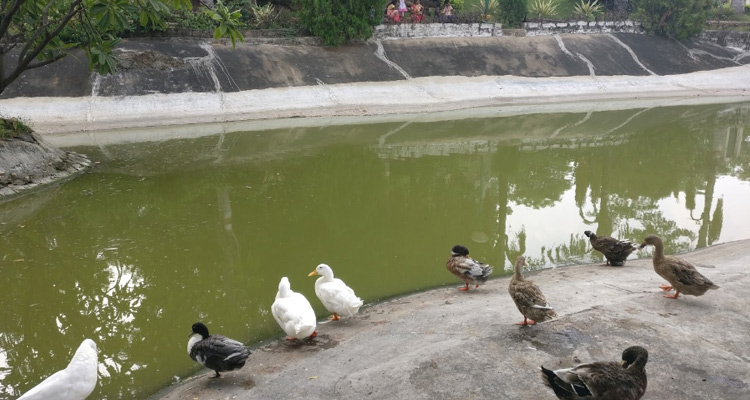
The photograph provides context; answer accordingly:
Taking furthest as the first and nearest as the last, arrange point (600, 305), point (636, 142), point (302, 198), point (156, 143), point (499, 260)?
point (636, 142) → point (156, 143) → point (302, 198) → point (499, 260) → point (600, 305)

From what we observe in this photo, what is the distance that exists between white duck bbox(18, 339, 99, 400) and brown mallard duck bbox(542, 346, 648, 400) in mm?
4173

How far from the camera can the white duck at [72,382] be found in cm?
551

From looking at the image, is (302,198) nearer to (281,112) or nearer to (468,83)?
(281,112)

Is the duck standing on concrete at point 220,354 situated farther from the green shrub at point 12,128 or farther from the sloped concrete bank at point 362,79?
the sloped concrete bank at point 362,79

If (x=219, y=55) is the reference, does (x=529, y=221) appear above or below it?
below

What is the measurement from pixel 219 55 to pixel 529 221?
18469mm

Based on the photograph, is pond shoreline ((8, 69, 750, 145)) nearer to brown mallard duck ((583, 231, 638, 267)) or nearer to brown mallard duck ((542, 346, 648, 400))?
brown mallard duck ((583, 231, 638, 267))

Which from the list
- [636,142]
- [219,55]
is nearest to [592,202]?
[636,142]

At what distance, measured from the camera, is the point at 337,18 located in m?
29.2

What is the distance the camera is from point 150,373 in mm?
7082

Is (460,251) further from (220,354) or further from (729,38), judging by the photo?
(729,38)

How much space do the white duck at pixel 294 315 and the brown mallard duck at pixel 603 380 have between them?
2928 mm

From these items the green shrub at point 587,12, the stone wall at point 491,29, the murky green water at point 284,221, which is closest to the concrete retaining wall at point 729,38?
the stone wall at point 491,29

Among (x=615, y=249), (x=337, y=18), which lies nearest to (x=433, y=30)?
(x=337, y=18)
